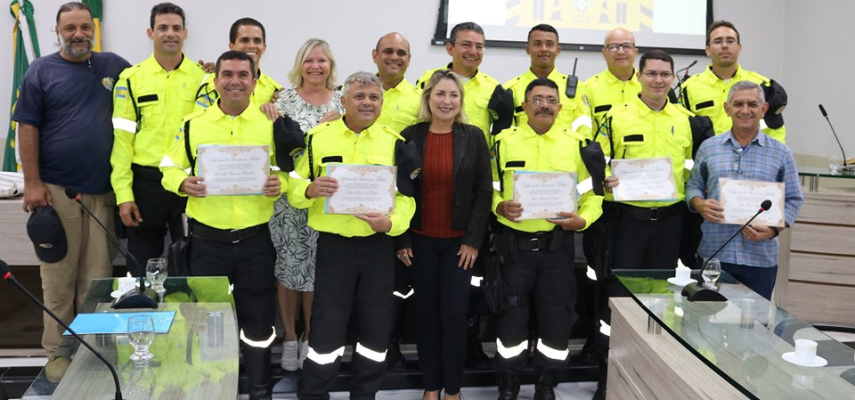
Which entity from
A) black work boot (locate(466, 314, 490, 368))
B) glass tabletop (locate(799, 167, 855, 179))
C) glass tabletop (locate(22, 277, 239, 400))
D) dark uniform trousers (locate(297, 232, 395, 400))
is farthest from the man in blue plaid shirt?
glass tabletop (locate(22, 277, 239, 400))

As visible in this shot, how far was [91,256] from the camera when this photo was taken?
401 cm

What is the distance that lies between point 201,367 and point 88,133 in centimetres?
211

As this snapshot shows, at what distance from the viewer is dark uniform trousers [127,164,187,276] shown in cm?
386

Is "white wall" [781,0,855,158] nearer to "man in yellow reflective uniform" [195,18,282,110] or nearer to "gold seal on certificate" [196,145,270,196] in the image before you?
"man in yellow reflective uniform" [195,18,282,110]

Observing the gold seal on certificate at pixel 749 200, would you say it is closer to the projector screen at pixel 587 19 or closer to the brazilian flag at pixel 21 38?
the projector screen at pixel 587 19

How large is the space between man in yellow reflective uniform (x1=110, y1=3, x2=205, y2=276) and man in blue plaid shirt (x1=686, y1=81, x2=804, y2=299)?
274 cm

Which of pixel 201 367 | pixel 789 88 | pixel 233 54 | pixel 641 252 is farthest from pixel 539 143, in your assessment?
pixel 789 88

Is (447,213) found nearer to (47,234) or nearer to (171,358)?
(171,358)

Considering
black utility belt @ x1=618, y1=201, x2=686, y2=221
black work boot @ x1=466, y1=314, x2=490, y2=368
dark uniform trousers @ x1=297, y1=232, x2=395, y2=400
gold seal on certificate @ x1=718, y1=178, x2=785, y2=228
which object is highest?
gold seal on certificate @ x1=718, y1=178, x2=785, y2=228

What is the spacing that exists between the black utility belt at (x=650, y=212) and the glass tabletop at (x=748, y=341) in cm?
92

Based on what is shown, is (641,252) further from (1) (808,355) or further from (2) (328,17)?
(2) (328,17)

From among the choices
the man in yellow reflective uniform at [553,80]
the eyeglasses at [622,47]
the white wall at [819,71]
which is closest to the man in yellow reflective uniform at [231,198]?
the man in yellow reflective uniform at [553,80]

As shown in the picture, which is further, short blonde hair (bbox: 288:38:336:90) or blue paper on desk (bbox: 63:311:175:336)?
short blonde hair (bbox: 288:38:336:90)

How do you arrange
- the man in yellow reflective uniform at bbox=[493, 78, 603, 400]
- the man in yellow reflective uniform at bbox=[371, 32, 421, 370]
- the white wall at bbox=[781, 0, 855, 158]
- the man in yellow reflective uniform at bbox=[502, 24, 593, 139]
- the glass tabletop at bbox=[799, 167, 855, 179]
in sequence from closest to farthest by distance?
the man in yellow reflective uniform at bbox=[493, 78, 603, 400]
the man in yellow reflective uniform at bbox=[371, 32, 421, 370]
the man in yellow reflective uniform at bbox=[502, 24, 593, 139]
the glass tabletop at bbox=[799, 167, 855, 179]
the white wall at bbox=[781, 0, 855, 158]
